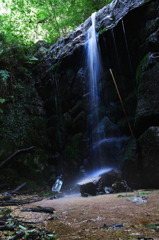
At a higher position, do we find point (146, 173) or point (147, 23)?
point (147, 23)

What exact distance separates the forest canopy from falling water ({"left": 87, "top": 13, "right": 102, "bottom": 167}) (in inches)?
156

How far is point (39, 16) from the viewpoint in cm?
1176

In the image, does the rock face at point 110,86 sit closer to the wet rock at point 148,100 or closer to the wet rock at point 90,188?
the wet rock at point 148,100

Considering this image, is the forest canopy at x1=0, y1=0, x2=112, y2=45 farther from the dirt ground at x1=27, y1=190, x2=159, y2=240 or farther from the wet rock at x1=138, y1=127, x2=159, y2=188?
the dirt ground at x1=27, y1=190, x2=159, y2=240

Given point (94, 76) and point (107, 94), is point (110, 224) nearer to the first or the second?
point (107, 94)

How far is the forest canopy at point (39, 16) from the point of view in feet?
32.3

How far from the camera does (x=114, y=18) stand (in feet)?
23.1

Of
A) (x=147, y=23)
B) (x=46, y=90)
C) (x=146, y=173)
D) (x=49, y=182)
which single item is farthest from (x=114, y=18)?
(x=49, y=182)

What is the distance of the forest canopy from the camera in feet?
32.3

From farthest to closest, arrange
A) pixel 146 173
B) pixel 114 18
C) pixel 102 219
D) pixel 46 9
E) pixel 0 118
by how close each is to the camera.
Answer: pixel 46 9, pixel 0 118, pixel 114 18, pixel 146 173, pixel 102 219

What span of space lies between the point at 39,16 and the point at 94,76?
288 inches

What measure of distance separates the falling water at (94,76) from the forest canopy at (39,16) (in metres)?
3.96

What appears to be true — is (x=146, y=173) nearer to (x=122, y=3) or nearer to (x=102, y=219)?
(x=102, y=219)

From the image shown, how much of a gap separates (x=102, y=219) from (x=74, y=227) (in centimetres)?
45
